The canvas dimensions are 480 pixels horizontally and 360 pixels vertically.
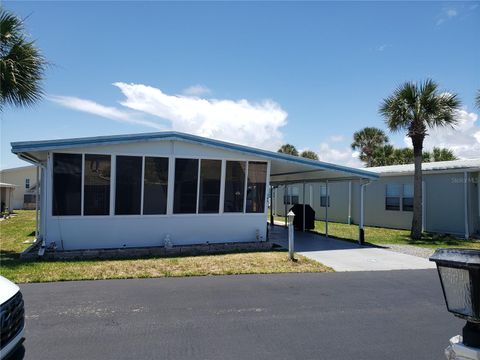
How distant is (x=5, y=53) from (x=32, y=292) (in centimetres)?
737

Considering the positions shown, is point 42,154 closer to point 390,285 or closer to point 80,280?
point 80,280

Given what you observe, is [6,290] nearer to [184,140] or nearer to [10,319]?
[10,319]

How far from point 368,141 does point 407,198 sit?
20.2 m

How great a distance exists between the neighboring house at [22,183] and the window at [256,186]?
37.3 m

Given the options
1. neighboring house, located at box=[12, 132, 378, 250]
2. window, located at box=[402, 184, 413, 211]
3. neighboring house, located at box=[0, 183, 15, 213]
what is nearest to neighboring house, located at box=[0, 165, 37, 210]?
neighboring house, located at box=[0, 183, 15, 213]

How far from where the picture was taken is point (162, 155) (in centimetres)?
1289

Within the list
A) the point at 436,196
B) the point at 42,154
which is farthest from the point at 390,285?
the point at 436,196

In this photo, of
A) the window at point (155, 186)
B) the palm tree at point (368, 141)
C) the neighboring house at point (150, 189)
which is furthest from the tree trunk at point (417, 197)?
the palm tree at point (368, 141)

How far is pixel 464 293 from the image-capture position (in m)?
2.01

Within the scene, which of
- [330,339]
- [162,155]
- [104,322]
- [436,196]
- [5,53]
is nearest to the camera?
[330,339]

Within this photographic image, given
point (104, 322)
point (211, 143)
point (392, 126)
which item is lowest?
point (104, 322)

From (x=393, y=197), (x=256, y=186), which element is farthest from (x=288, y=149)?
(x=256, y=186)

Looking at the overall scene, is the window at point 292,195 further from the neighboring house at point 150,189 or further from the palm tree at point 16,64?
the palm tree at point 16,64

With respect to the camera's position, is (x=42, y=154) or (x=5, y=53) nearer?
(x=5, y=53)
